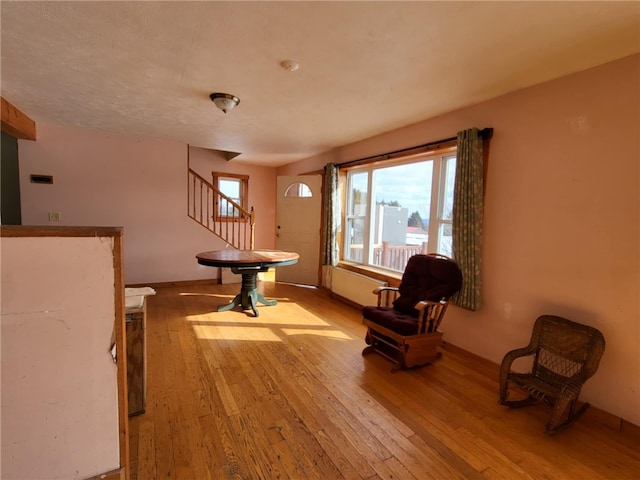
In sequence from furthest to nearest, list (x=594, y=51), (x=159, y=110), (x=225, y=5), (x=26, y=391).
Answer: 1. (x=159, y=110)
2. (x=594, y=51)
3. (x=225, y=5)
4. (x=26, y=391)

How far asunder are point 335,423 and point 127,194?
4487 mm

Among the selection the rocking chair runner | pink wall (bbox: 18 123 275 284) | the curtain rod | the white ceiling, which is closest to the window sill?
the rocking chair runner

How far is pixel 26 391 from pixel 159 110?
3.01 metres

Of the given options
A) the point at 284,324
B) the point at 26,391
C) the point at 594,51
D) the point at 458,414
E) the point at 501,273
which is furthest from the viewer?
the point at 284,324

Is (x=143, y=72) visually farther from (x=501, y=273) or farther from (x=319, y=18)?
(x=501, y=273)

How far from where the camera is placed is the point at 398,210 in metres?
4.04

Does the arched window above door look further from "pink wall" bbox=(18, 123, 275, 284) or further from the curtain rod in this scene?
"pink wall" bbox=(18, 123, 275, 284)

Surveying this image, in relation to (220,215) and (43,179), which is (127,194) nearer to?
(43,179)

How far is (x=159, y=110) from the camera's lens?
322 centimetres

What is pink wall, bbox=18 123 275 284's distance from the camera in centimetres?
420

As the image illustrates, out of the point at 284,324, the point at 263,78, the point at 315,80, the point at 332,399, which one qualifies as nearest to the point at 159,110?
the point at 263,78

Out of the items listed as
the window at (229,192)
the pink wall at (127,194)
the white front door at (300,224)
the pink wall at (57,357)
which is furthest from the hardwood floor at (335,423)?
the window at (229,192)

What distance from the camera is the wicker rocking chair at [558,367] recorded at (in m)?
1.88

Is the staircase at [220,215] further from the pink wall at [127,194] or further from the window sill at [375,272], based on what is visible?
the window sill at [375,272]
